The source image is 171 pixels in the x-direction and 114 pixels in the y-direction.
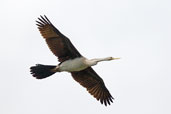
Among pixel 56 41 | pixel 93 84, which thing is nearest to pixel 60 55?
pixel 56 41

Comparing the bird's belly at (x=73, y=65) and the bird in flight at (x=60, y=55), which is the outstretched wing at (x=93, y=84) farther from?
the bird's belly at (x=73, y=65)

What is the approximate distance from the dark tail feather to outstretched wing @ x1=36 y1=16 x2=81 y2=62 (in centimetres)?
73

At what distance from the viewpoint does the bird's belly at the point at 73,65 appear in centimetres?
2848

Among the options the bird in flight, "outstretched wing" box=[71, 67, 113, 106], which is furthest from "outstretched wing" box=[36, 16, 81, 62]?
"outstretched wing" box=[71, 67, 113, 106]

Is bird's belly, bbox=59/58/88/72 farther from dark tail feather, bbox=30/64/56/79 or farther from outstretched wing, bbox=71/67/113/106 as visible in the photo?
outstretched wing, bbox=71/67/113/106

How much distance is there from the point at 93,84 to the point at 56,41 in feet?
11.3

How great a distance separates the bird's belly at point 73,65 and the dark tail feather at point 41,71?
66 cm

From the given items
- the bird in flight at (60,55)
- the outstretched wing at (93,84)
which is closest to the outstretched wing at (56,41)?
the bird in flight at (60,55)

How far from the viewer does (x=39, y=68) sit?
29203mm

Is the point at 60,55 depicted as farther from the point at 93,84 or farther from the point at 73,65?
the point at 93,84

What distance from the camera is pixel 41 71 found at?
29.1 meters

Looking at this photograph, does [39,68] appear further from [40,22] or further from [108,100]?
[108,100]

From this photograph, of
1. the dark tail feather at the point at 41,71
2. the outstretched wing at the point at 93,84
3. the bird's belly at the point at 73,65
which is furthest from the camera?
the outstretched wing at the point at 93,84

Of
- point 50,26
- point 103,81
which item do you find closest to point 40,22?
point 50,26
